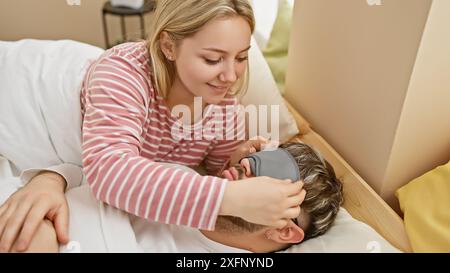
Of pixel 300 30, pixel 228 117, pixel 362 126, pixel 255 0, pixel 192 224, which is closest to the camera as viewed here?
pixel 192 224

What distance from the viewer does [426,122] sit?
91 centimetres

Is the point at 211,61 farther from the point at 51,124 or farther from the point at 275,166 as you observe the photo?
the point at 51,124

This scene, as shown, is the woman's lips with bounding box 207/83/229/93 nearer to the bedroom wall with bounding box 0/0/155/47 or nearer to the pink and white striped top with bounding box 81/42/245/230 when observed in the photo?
the pink and white striped top with bounding box 81/42/245/230

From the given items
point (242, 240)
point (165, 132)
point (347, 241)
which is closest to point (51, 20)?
point (165, 132)

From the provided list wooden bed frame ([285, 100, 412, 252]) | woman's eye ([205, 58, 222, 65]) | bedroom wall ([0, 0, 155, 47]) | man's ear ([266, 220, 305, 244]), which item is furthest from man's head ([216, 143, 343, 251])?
bedroom wall ([0, 0, 155, 47])

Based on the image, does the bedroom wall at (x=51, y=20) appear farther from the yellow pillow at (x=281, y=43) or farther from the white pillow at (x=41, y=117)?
the white pillow at (x=41, y=117)

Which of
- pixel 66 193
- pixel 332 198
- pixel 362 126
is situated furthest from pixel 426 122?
pixel 66 193

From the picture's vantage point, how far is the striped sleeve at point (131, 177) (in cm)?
75

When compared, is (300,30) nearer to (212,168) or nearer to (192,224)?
(212,168)

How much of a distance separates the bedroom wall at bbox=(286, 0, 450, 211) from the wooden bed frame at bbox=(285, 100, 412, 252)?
0.04m

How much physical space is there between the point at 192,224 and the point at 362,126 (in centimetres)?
50

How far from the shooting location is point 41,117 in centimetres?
104

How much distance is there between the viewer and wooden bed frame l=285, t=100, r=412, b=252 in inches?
35.1

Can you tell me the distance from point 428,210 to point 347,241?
17 centimetres
